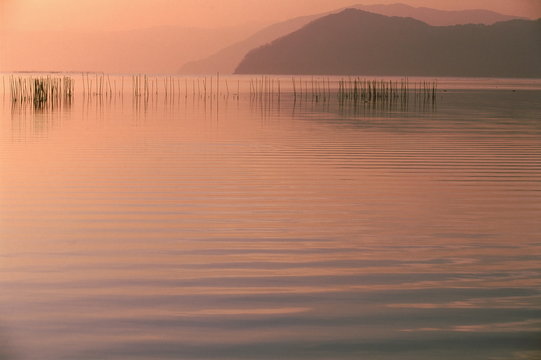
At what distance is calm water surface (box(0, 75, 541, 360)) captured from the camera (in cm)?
378

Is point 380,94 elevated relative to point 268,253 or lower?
elevated

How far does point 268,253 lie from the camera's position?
17.3 feet

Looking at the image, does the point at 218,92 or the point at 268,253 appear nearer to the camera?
Answer: the point at 268,253

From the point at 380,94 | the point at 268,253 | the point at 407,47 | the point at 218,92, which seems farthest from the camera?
the point at 407,47

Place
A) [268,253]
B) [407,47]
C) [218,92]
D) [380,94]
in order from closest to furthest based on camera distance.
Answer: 1. [268,253]
2. [380,94]
3. [218,92]
4. [407,47]

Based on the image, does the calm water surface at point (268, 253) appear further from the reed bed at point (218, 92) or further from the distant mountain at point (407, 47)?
the distant mountain at point (407, 47)

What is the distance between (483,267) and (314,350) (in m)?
1.75

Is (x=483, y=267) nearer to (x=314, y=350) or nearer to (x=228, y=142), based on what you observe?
(x=314, y=350)

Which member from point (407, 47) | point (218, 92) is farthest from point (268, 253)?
point (407, 47)

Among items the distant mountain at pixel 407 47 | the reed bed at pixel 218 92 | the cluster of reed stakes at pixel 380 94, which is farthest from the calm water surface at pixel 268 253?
the distant mountain at pixel 407 47

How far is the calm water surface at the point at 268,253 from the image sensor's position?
378 centimetres

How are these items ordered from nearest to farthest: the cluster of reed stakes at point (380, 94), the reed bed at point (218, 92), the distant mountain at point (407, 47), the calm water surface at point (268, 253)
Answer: the calm water surface at point (268, 253) → the reed bed at point (218, 92) → the cluster of reed stakes at point (380, 94) → the distant mountain at point (407, 47)

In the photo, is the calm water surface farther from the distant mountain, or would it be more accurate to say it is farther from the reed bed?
the distant mountain

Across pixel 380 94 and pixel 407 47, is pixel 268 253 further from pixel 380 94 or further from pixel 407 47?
pixel 407 47
